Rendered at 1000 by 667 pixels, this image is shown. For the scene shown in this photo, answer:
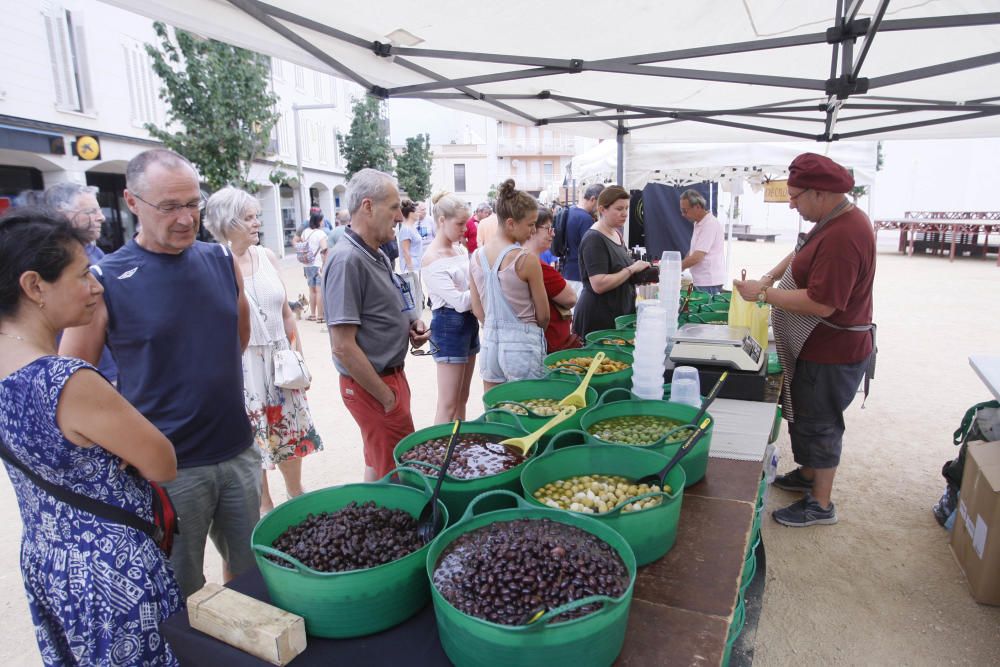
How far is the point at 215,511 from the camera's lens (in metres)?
2.01

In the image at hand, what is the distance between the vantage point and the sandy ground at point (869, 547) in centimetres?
240

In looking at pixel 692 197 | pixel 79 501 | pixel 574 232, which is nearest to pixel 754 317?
pixel 692 197

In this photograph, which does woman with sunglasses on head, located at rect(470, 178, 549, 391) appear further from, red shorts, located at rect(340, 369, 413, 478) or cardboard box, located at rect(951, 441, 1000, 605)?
cardboard box, located at rect(951, 441, 1000, 605)

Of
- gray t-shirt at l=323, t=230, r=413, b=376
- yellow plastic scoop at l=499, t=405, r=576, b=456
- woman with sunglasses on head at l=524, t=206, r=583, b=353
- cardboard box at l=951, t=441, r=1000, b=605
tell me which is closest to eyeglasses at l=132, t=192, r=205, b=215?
gray t-shirt at l=323, t=230, r=413, b=376

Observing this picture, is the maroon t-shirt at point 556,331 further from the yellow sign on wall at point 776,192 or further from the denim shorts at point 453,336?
the yellow sign on wall at point 776,192

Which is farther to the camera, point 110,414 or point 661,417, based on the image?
point 661,417

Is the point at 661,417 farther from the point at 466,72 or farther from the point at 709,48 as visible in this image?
the point at 466,72

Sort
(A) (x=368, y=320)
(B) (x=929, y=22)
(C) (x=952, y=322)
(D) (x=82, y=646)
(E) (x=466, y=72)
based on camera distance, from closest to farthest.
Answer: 1. (D) (x=82, y=646)
2. (A) (x=368, y=320)
3. (B) (x=929, y=22)
4. (E) (x=466, y=72)
5. (C) (x=952, y=322)

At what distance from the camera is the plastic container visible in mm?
2162


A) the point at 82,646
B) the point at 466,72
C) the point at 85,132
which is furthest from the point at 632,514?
the point at 85,132

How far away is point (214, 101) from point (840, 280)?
39.3 feet

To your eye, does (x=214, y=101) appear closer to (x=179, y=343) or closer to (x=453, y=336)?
(x=453, y=336)

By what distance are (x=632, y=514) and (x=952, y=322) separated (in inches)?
399

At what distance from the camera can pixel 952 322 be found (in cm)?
881
